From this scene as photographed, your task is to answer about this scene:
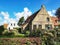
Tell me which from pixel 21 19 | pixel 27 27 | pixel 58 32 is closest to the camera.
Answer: pixel 58 32

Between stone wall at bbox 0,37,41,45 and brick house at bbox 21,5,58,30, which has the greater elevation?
brick house at bbox 21,5,58,30

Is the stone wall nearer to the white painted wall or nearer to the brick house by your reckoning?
the brick house

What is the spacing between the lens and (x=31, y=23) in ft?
190

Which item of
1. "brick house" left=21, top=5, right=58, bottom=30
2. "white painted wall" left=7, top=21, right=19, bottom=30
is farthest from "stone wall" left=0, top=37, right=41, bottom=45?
"white painted wall" left=7, top=21, right=19, bottom=30

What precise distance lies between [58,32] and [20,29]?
18619 millimetres

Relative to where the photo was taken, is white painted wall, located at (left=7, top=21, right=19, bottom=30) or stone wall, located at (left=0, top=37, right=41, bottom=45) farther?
white painted wall, located at (left=7, top=21, right=19, bottom=30)

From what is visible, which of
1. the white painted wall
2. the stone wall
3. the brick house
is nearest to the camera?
the stone wall

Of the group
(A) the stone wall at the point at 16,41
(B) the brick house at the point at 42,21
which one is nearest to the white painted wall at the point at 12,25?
(B) the brick house at the point at 42,21

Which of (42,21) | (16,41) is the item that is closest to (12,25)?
(42,21)

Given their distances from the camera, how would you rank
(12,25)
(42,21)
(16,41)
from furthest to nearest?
(12,25)
(42,21)
(16,41)

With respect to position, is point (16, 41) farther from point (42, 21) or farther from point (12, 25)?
point (12, 25)

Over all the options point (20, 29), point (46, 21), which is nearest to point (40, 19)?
point (46, 21)

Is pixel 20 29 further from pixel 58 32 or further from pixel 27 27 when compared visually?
pixel 58 32

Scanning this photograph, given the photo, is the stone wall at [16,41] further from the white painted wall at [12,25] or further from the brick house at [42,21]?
the white painted wall at [12,25]
